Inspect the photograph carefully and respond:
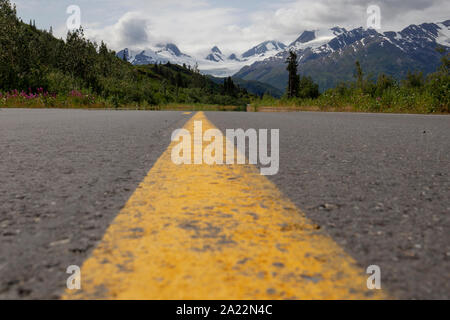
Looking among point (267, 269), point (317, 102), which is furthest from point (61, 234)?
point (317, 102)

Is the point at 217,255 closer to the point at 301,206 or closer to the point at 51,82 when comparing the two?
the point at 301,206

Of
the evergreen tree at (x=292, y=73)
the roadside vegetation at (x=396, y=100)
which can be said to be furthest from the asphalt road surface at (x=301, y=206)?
the evergreen tree at (x=292, y=73)

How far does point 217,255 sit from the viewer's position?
1.14 m

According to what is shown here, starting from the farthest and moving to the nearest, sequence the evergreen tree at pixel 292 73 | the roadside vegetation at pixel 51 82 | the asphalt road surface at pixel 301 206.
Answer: the evergreen tree at pixel 292 73 → the roadside vegetation at pixel 51 82 → the asphalt road surface at pixel 301 206

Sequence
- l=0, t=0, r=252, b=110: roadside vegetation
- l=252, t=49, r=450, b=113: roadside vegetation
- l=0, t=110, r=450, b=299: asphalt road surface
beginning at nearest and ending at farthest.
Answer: l=0, t=110, r=450, b=299: asphalt road surface < l=252, t=49, r=450, b=113: roadside vegetation < l=0, t=0, r=252, b=110: roadside vegetation

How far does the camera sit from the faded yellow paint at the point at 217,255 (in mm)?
927

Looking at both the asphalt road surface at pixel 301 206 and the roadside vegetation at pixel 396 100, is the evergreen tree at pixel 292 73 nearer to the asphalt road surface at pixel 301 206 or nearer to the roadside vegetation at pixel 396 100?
the roadside vegetation at pixel 396 100

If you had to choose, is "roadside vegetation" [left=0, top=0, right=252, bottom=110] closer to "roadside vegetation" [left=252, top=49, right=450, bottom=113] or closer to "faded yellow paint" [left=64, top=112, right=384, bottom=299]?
"roadside vegetation" [left=252, top=49, right=450, bottom=113]

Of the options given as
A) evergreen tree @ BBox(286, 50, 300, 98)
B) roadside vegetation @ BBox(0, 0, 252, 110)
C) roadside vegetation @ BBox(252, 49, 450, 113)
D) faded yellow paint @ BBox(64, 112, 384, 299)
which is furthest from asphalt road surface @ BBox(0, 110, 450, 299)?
evergreen tree @ BBox(286, 50, 300, 98)

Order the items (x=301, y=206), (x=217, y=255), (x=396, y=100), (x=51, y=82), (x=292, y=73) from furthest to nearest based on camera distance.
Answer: (x=292, y=73), (x=51, y=82), (x=396, y=100), (x=301, y=206), (x=217, y=255)

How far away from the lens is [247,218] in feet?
5.09

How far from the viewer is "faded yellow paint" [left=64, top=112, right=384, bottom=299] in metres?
0.93

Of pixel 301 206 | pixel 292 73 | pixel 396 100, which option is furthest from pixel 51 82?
pixel 292 73
